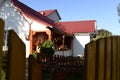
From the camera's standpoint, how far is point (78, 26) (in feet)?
132

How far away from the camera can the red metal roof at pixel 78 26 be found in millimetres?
38500

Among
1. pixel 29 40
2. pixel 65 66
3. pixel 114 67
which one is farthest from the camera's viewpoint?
pixel 29 40

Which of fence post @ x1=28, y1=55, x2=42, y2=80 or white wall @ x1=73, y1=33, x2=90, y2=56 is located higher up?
white wall @ x1=73, y1=33, x2=90, y2=56

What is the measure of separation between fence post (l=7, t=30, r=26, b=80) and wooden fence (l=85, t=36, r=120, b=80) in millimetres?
648

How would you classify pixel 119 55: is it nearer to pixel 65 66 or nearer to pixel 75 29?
pixel 65 66

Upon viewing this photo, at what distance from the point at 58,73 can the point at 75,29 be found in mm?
36960

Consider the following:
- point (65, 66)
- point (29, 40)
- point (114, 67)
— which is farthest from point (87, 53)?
point (29, 40)

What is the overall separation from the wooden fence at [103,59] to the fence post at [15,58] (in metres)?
0.65

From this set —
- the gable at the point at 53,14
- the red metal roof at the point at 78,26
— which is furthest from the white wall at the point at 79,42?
the gable at the point at 53,14

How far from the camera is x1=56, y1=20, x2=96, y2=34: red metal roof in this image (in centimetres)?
3850

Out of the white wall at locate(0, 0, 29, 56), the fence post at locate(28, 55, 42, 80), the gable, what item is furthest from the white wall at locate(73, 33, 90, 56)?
the fence post at locate(28, 55, 42, 80)

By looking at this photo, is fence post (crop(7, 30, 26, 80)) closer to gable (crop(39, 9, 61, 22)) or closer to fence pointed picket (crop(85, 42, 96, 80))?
fence pointed picket (crop(85, 42, 96, 80))

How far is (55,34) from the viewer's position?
31.5m

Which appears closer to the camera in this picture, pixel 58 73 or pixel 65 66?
pixel 58 73
